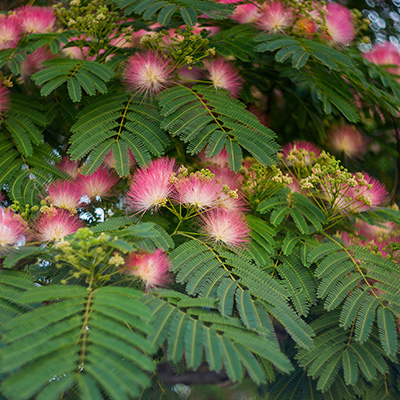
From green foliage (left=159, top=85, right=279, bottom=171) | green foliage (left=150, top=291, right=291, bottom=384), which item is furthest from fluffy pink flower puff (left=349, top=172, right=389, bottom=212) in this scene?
green foliage (left=150, top=291, right=291, bottom=384)

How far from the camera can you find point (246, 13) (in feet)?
9.09

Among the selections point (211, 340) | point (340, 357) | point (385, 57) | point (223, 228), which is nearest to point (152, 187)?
point (223, 228)

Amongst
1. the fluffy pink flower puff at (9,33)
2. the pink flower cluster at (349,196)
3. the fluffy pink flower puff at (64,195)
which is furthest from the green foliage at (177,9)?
the pink flower cluster at (349,196)

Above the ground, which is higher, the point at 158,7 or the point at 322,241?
the point at 158,7

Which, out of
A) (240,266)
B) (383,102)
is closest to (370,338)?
(240,266)

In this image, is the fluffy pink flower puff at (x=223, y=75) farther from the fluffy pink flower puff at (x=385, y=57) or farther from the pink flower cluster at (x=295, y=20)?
the fluffy pink flower puff at (x=385, y=57)

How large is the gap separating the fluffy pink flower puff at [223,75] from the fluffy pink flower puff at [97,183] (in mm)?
670

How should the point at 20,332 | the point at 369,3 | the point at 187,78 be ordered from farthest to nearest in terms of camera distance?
the point at 369,3
the point at 187,78
the point at 20,332

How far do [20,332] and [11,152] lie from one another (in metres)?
1.09

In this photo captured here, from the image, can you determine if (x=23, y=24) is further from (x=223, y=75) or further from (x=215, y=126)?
(x=215, y=126)

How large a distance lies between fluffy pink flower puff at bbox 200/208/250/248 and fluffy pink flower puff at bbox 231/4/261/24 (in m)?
1.21

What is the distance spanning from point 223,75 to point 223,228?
84 centimetres

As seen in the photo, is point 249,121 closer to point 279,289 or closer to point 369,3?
point 279,289

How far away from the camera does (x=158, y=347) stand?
148 centimetres
